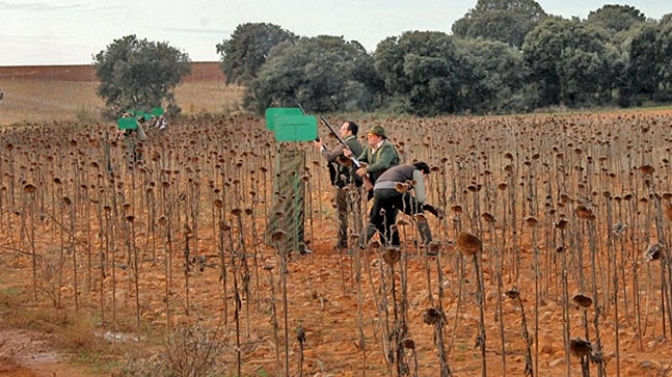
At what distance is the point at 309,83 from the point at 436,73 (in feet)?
17.1

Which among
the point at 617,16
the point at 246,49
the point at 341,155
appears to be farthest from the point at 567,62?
the point at 617,16

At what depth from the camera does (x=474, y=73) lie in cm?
3738

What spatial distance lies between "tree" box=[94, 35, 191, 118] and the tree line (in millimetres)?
43

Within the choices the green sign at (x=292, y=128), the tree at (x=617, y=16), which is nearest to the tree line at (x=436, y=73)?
the green sign at (x=292, y=128)

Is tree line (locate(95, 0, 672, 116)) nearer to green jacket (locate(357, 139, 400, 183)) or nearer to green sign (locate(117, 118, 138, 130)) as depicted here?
green sign (locate(117, 118, 138, 130))

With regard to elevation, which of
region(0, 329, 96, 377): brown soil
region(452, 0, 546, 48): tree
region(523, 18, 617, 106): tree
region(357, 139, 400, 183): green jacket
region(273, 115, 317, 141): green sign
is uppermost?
region(452, 0, 546, 48): tree

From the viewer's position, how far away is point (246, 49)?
46.9 meters

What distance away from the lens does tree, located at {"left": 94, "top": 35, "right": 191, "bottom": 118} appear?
125ft

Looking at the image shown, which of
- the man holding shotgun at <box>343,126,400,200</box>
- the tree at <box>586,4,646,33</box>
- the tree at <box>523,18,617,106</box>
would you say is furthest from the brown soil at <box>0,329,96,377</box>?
the tree at <box>586,4,646,33</box>

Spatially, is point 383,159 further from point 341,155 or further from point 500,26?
point 500,26

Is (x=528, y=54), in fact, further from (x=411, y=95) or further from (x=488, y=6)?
(x=488, y=6)

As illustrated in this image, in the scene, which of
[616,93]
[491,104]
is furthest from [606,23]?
[491,104]

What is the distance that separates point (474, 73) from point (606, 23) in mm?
44986

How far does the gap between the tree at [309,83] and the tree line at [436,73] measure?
40 mm
